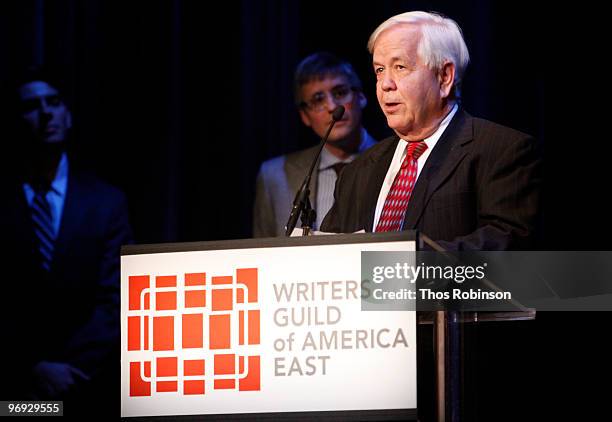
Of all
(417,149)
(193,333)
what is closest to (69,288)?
(417,149)

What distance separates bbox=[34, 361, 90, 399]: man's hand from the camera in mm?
4449

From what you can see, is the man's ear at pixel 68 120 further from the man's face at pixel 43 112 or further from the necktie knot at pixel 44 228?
the necktie knot at pixel 44 228

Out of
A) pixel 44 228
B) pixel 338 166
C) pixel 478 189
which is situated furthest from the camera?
pixel 44 228

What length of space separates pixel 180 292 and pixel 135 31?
3170 millimetres

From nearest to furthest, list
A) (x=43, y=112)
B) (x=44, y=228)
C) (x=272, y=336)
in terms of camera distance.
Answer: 1. (x=272, y=336)
2. (x=44, y=228)
3. (x=43, y=112)

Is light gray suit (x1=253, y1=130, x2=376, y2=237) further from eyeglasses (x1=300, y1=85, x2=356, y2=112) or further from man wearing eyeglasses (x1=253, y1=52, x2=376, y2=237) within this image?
eyeglasses (x1=300, y1=85, x2=356, y2=112)

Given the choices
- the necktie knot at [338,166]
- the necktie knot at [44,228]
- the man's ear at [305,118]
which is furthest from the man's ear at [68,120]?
the necktie knot at [338,166]

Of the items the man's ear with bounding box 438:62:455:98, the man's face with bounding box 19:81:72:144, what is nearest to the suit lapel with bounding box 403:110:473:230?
the man's ear with bounding box 438:62:455:98

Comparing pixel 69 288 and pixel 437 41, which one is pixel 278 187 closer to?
pixel 69 288

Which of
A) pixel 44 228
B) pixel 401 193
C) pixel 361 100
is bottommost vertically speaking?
pixel 44 228

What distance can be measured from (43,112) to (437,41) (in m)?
2.33

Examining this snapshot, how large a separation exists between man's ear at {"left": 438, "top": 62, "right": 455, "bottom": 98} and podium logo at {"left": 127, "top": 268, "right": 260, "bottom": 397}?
3.52ft

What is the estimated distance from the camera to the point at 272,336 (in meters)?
2.33

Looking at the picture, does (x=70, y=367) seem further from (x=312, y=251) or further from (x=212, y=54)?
(x=312, y=251)
